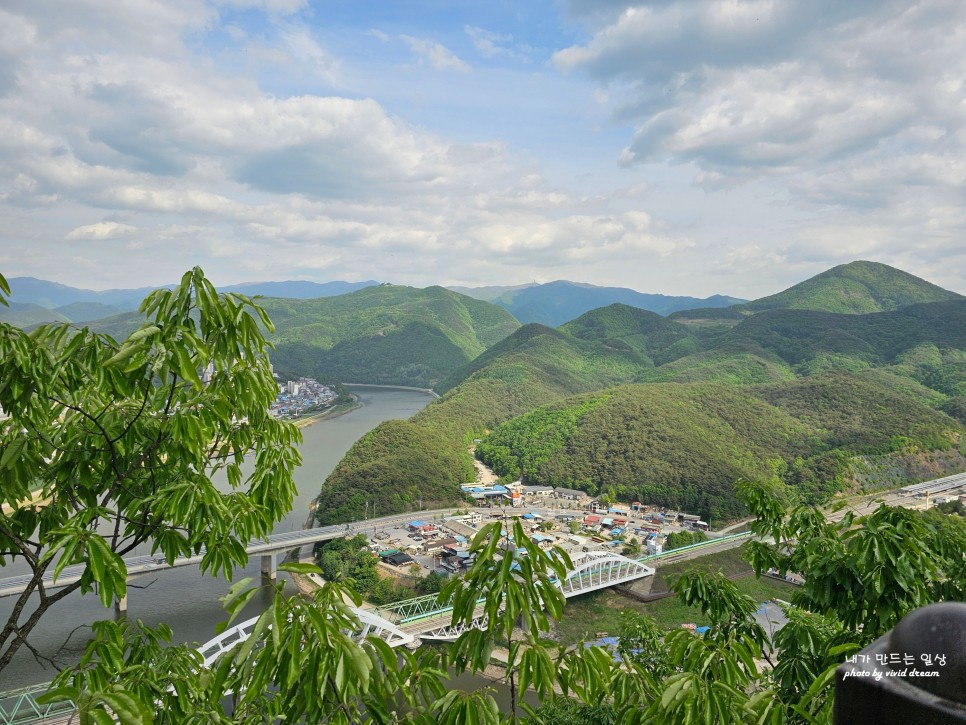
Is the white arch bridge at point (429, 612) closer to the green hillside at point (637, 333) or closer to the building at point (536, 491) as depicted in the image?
the building at point (536, 491)

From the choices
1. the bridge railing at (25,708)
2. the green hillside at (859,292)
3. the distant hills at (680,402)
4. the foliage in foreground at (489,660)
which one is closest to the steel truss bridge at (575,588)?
the distant hills at (680,402)

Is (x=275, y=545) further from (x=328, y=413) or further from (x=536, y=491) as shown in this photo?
(x=328, y=413)

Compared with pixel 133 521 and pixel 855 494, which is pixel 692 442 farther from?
pixel 133 521

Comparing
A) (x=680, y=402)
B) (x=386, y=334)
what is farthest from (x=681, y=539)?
(x=386, y=334)

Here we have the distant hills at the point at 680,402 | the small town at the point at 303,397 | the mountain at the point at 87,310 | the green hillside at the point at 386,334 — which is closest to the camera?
the distant hills at the point at 680,402

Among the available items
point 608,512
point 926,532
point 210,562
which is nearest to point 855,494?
point 608,512
